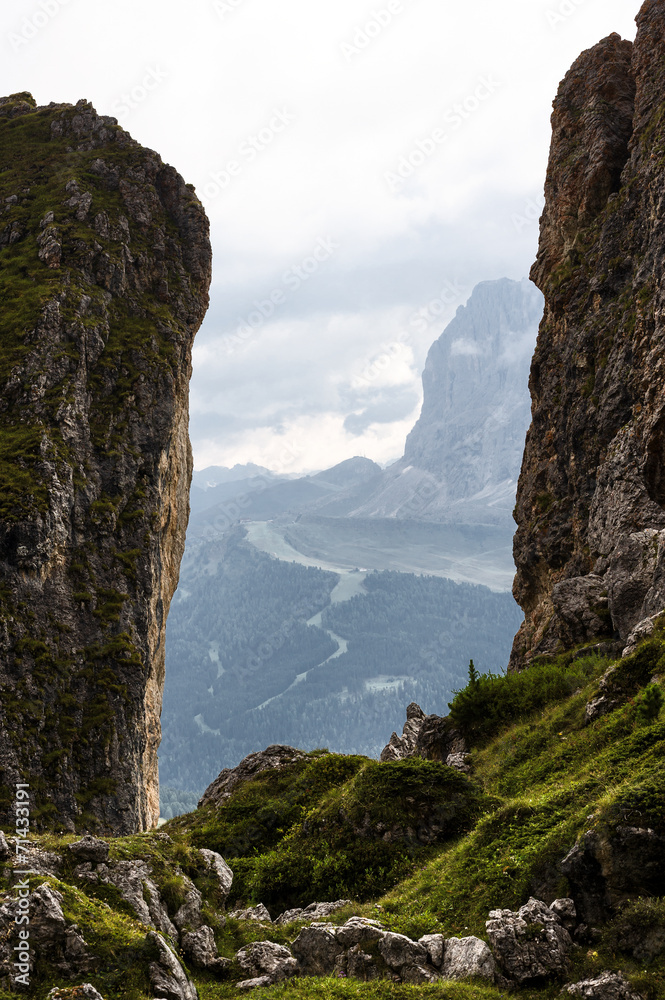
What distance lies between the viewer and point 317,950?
1315 centimetres

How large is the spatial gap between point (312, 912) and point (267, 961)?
3242 millimetres

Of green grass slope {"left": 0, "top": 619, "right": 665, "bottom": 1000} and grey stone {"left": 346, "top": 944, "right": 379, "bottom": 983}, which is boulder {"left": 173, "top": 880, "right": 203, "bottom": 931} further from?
grey stone {"left": 346, "top": 944, "right": 379, "bottom": 983}

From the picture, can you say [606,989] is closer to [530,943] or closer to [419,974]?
[530,943]

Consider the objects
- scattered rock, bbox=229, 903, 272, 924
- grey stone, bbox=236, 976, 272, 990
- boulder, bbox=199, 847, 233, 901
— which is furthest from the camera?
boulder, bbox=199, 847, 233, 901

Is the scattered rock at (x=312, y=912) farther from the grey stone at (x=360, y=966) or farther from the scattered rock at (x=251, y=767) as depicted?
the scattered rock at (x=251, y=767)

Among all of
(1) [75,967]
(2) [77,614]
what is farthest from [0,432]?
(1) [75,967]

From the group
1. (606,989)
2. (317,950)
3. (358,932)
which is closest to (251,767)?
(317,950)

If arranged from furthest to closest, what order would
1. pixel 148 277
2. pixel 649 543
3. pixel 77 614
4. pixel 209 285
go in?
pixel 209 285
pixel 148 277
pixel 77 614
pixel 649 543

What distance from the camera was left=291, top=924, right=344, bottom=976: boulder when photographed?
12.8 m

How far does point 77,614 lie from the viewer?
40.8 metres

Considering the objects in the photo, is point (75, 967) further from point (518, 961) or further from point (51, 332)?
point (51, 332)

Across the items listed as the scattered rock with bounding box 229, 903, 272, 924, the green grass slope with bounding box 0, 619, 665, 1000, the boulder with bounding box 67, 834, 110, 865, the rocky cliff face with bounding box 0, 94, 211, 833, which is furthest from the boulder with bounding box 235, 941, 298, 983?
the rocky cliff face with bounding box 0, 94, 211, 833

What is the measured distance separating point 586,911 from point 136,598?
38170 mm

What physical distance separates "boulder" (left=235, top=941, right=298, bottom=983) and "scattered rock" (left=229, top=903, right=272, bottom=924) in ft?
7.72
